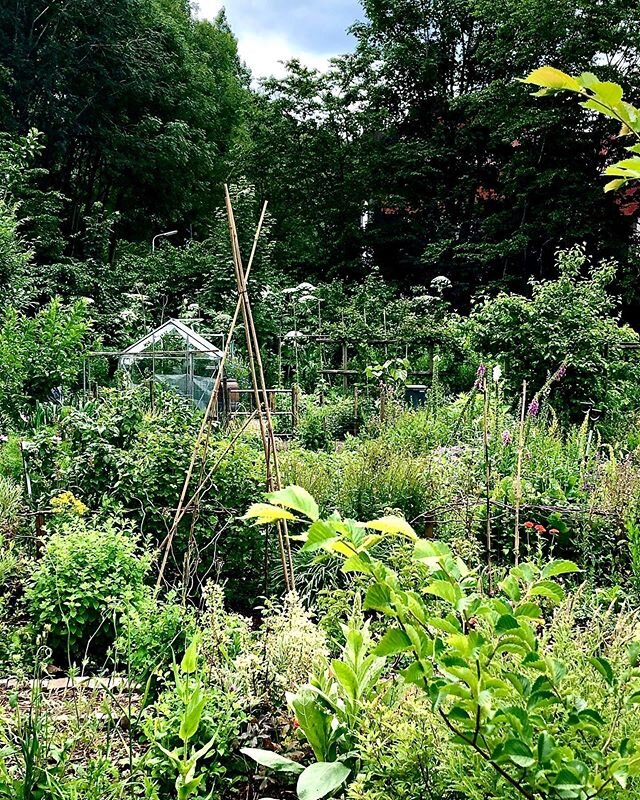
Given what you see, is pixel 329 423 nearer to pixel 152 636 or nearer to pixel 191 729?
pixel 152 636

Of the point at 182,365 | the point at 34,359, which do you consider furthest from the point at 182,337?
the point at 34,359

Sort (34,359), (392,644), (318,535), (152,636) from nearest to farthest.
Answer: (318,535) → (392,644) → (152,636) → (34,359)

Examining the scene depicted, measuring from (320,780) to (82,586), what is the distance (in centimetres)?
187

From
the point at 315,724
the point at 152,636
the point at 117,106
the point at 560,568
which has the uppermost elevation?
the point at 117,106

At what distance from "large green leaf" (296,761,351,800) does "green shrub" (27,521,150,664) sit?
1681 millimetres

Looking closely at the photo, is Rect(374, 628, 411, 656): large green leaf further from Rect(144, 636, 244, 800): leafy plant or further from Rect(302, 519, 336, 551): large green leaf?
Rect(144, 636, 244, 800): leafy plant

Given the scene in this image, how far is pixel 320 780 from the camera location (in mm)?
1433

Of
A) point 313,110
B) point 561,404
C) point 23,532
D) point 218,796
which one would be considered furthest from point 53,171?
point 218,796

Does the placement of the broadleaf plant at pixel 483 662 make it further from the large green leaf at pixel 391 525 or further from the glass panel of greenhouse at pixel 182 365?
the glass panel of greenhouse at pixel 182 365

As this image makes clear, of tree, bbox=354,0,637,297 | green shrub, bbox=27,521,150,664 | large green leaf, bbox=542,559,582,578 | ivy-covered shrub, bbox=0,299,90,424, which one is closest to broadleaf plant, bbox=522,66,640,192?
large green leaf, bbox=542,559,582,578

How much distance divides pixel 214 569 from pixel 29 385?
192 cm

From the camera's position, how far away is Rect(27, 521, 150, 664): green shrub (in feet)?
10.0

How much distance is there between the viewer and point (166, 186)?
753 inches

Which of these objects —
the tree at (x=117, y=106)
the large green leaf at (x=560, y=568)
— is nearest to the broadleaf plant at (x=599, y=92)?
the large green leaf at (x=560, y=568)
